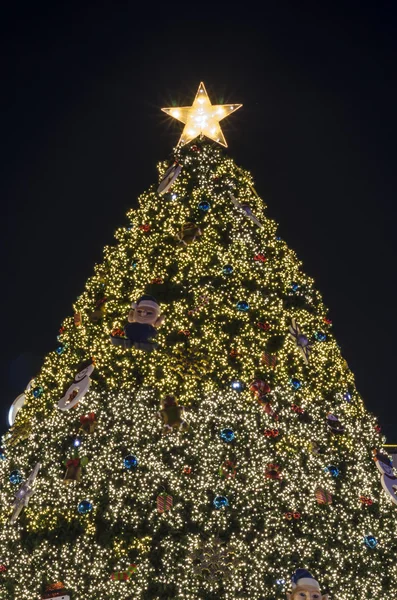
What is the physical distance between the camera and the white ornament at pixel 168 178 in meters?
8.45

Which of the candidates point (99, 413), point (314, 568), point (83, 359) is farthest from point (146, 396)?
point (314, 568)

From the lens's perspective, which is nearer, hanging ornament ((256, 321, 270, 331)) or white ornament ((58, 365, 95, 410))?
white ornament ((58, 365, 95, 410))

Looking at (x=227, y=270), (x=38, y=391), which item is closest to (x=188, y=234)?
(x=227, y=270)

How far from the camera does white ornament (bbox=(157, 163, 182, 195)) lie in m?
8.45

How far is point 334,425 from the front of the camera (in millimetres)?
7371

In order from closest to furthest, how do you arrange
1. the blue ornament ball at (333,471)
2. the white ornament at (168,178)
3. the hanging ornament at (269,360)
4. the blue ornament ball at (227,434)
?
the blue ornament ball at (227,434) < the blue ornament ball at (333,471) < the hanging ornament at (269,360) < the white ornament at (168,178)

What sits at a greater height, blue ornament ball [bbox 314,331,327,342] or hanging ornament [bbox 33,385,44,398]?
blue ornament ball [bbox 314,331,327,342]

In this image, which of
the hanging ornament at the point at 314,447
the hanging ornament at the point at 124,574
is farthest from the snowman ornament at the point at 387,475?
the hanging ornament at the point at 124,574

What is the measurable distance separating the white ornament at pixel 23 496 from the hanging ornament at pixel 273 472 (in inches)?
113

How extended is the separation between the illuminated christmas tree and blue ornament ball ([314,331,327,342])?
0.08 m

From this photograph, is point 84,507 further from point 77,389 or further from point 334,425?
point 334,425

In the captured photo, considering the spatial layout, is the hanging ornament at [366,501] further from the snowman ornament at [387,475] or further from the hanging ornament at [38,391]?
the hanging ornament at [38,391]

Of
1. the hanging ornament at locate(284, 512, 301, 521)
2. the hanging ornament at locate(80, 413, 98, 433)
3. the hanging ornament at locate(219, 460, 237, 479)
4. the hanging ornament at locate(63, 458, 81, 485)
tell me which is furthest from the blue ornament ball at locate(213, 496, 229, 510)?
the hanging ornament at locate(80, 413, 98, 433)

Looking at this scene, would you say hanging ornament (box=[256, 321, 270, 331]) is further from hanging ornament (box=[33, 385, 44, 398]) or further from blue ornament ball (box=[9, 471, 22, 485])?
blue ornament ball (box=[9, 471, 22, 485])
